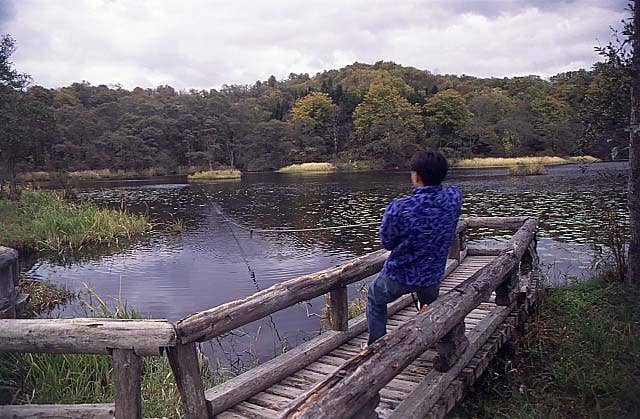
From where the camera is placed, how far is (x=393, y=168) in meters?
60.2

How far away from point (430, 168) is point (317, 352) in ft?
5.95

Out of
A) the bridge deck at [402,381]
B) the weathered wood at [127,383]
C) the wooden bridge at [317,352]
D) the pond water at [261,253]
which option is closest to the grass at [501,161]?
the pond water at [261,253]

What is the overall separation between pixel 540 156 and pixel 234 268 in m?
55.8

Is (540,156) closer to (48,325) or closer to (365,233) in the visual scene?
(365,233)

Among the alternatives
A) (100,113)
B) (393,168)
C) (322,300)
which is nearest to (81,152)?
(100,113)

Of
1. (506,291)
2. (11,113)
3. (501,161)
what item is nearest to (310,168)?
(501,161)

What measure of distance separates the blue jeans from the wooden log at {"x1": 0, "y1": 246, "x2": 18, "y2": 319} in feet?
10.7

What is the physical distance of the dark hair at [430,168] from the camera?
329cm

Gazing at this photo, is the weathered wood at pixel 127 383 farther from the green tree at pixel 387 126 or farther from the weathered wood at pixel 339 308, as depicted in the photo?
the green tree at pixel 387 126

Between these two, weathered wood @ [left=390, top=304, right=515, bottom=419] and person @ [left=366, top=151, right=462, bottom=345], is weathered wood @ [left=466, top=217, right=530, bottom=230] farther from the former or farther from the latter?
person @ [left=366, top=151, right=462, bottom=345]

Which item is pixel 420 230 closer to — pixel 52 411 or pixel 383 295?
pixel 383 295

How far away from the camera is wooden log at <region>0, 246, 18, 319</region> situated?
15.1ft

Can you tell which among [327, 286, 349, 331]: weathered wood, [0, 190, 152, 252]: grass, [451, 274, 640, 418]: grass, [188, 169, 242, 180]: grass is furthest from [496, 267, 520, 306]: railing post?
[188, 169, 242, 180]: grass

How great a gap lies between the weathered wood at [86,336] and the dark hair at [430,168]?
1773 millimetres
